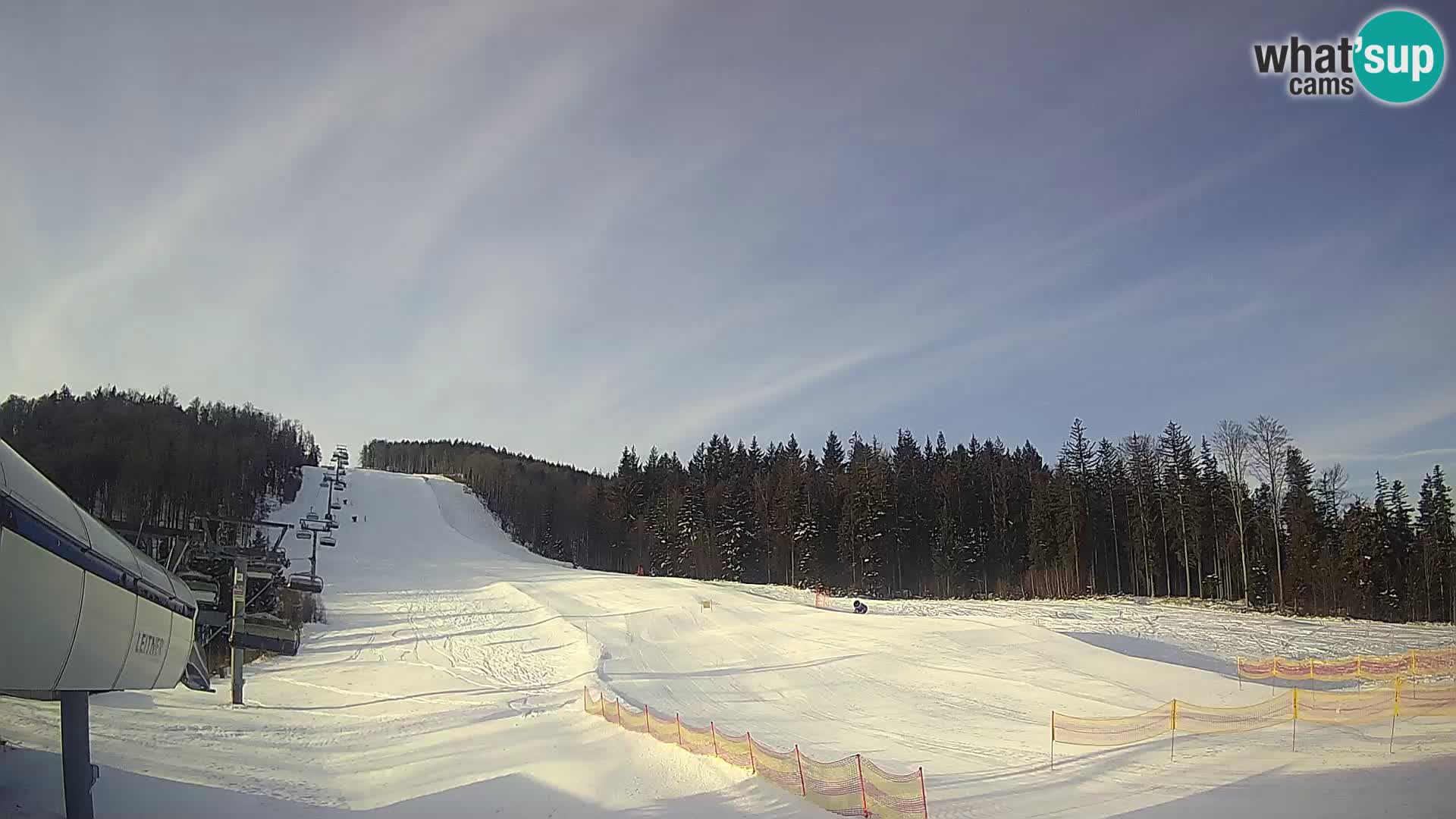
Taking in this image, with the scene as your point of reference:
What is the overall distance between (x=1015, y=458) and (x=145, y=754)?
7883 cm

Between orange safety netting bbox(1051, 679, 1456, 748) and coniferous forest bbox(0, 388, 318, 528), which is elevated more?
coniferous forest bbox(0, 388, 318, 528)

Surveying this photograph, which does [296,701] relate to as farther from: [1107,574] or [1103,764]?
[1107,574]

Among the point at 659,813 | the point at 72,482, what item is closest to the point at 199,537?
the point at 659,813

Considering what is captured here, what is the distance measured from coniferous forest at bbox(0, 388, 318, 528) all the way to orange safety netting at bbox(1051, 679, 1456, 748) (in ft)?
137

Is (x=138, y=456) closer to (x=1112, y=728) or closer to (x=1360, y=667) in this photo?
(x=1112, y=728)

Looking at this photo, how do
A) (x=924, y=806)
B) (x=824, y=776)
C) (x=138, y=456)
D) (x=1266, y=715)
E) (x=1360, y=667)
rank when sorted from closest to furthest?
Result: 1. (x=924, y=806)
2. (x=824, y=776)
3. (x=1266, y=715)
4. (x=1360, y=667)
5. (x=138, y=456)

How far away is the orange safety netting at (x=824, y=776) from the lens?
14.0m

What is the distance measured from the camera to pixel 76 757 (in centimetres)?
1122

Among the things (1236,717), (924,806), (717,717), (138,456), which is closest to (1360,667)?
(1236,717)

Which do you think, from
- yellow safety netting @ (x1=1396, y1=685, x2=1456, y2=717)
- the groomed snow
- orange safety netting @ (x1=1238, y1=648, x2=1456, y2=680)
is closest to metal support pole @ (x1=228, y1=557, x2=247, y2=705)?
the groomed snow

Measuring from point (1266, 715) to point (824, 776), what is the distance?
39.7 ft

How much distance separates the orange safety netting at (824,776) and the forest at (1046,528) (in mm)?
34647

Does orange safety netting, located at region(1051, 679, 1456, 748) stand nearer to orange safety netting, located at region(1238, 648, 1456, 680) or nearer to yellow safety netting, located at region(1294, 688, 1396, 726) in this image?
yellow safety netting, located at region(1294, 688, 1396, 726)

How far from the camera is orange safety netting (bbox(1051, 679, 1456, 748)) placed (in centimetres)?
1914
